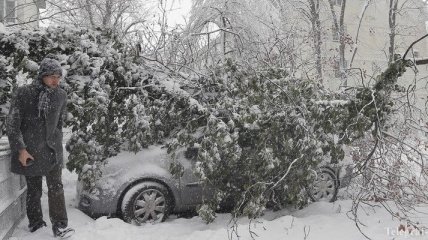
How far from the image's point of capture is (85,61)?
5602 mm

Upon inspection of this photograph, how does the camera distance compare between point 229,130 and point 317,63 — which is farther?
point 317,63

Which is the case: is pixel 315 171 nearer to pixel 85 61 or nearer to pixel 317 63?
pixel 85 61

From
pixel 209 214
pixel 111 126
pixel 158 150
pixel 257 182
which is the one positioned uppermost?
pixel 111 126

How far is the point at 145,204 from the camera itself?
5.79 m

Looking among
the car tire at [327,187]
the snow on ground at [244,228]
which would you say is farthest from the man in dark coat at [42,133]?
the car tire at [327,187]

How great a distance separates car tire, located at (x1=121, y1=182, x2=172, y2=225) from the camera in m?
5.71

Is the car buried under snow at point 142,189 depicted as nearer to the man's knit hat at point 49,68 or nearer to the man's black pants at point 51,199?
the man's black pants at point 51,199

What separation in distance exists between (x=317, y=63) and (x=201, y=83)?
6.68 m

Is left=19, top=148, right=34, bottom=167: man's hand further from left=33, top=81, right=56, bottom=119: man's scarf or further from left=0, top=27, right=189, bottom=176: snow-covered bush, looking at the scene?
left=0, top=27, right=189, bottom=176: snow-covered bush

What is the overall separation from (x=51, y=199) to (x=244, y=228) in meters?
2.19

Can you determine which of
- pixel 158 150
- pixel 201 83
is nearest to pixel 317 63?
pixel 201 83

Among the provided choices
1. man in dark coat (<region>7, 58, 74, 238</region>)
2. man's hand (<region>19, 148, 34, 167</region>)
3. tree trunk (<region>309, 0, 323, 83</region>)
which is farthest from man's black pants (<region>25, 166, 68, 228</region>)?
tree trunk (<region>309, 0, 323, 83</region>)

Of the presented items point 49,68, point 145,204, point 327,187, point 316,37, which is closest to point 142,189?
point 145,204

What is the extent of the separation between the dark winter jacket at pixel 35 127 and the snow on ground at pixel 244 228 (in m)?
0.75
